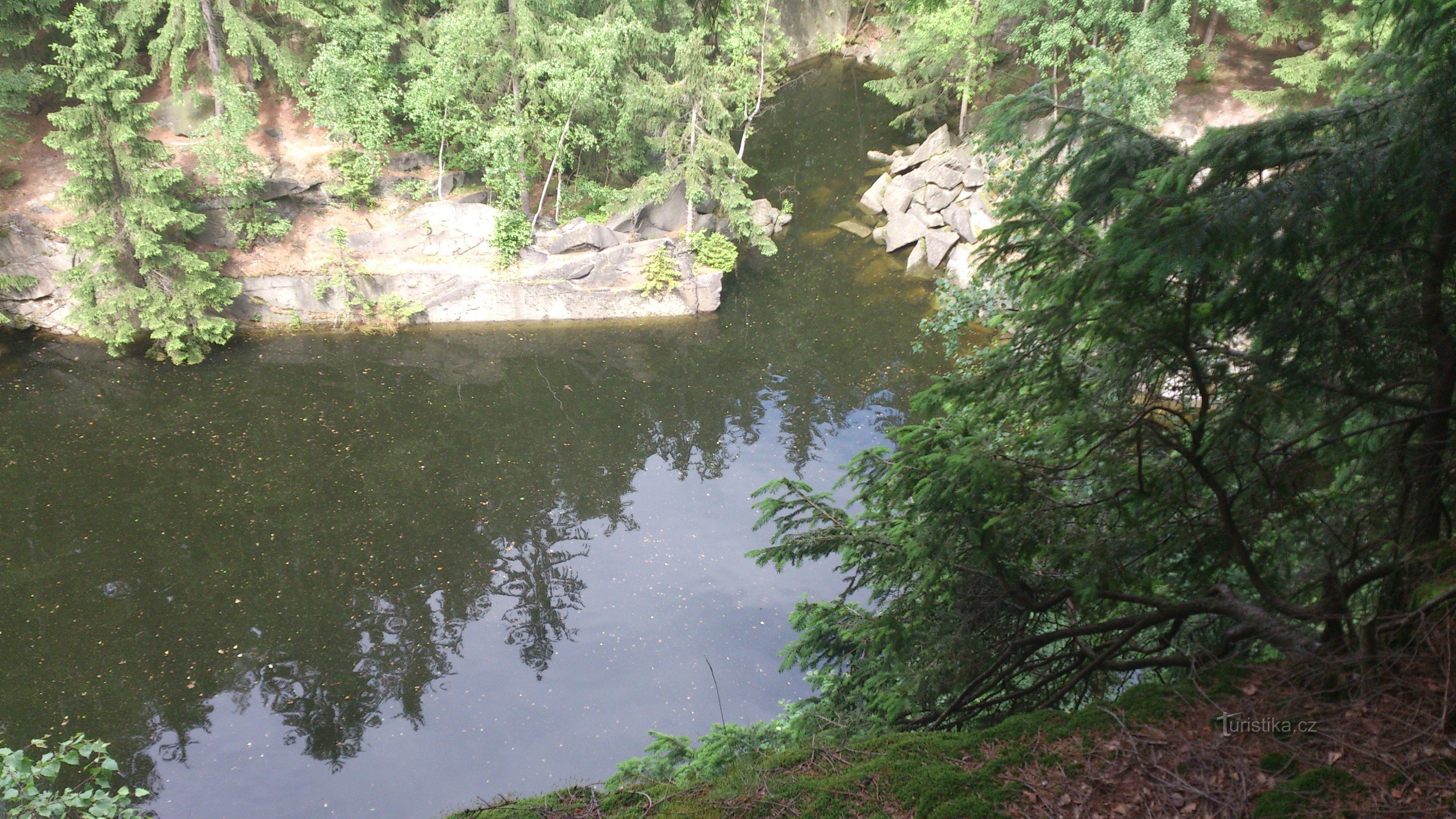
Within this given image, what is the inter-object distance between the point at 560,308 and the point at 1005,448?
46.4ft

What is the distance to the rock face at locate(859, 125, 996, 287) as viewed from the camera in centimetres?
1822

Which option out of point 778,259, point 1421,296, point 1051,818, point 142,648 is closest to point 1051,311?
point 1421,296

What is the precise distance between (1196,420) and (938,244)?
1545 centimetres

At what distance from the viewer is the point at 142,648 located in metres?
9.61

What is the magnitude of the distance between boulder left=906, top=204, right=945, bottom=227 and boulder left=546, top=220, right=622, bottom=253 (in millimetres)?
7169

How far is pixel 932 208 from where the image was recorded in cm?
1902

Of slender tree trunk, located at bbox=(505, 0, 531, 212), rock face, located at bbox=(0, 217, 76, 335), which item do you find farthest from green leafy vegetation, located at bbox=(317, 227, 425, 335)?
rock face, located at bbox=(0, 217, 76, 335)

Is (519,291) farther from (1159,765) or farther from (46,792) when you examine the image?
(1159,765)

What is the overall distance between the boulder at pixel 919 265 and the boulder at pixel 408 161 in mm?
11070

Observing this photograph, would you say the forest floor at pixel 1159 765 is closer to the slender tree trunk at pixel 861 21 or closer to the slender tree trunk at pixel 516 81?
the slender tree trunk at pixel 516 81


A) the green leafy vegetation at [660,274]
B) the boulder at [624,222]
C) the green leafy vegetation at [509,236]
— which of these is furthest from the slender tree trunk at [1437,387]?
the green leafy vegetation at [509,236]

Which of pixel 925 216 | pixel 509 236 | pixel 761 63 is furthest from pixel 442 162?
pixel 925 216

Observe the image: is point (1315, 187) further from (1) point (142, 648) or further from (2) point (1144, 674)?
(1) point (142, 648)

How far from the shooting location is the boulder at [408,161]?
1798 centimetres
